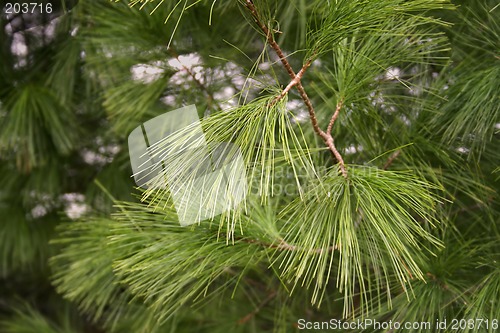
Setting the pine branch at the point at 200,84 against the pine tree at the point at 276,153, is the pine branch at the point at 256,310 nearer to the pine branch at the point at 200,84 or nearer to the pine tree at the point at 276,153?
the pine tree at the point at 276,153

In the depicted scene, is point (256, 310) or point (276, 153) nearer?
point (276, 153)

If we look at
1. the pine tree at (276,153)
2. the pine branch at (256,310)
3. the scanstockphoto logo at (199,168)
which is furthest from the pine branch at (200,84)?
the pine branch at (256,310)

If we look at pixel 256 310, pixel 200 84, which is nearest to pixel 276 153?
pixel 200 84

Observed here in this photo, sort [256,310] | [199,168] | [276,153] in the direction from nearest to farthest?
[199,168], [276,153], [256,310]

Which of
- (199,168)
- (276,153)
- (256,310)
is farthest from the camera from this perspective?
(256,310)

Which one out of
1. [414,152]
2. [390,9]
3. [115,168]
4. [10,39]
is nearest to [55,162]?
[115,168]

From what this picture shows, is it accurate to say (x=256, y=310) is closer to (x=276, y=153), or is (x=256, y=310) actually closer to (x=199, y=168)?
(x=276, y=153)

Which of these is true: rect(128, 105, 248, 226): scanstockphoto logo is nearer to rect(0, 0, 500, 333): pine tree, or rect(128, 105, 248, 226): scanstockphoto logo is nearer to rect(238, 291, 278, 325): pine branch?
rect(0, 0, 500, 333): pine tree

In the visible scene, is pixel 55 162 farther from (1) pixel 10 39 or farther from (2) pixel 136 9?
(2) pixel 136 9
